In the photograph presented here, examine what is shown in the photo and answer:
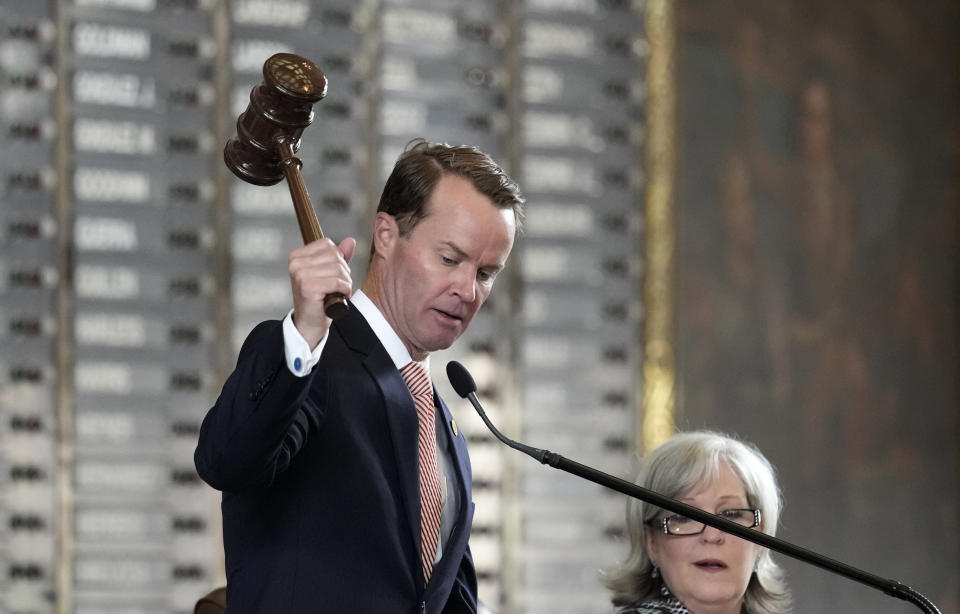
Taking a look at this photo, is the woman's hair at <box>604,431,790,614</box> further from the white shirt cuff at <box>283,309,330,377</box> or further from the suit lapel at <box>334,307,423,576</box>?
the white shirt cuff at <box>283,309,330,377</box>

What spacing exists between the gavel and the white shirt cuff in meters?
0.15

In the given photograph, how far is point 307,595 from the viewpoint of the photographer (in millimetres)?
1801

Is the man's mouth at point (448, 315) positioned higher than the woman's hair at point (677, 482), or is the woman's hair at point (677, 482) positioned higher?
the man's mouth at point (448, 315)

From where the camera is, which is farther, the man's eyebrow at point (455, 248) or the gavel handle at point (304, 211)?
the man's eyebrow at point (455, 248)

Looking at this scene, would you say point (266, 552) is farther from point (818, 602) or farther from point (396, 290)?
point (818, 602)

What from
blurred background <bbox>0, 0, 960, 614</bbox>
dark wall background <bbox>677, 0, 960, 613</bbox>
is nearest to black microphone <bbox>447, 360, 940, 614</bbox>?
blurred background <bbox>0, 0, 960, 614</bbox>

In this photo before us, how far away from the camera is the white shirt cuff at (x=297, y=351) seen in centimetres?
162

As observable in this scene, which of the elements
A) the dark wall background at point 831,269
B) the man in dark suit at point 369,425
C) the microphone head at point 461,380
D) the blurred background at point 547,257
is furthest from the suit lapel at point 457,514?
the dark wall background at point 831,269

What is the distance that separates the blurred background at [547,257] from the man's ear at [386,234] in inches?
80.2

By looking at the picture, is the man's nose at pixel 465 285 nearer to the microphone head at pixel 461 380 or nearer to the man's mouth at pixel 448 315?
the man's mouth at pixel 448 315

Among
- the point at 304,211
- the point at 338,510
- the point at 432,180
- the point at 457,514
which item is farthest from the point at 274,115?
the point at 457,514

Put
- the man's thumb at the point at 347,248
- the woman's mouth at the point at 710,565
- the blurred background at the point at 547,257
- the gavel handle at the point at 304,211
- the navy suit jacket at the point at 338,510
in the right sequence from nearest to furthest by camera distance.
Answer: the gavel handle at the point at 304,211 → the man's thumb at the point at 347,248 → the navy suit jacket at the point at 338,510 → the woman's mouth at the point at 710,565 → the blurred background at the point at 547,257

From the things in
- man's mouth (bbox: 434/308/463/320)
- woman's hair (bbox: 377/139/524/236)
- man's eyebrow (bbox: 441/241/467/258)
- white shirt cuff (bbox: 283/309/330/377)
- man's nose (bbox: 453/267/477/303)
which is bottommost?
white shirt cuff (bbox: 283/309/330/377)

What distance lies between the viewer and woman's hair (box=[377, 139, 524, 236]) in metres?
2.06
